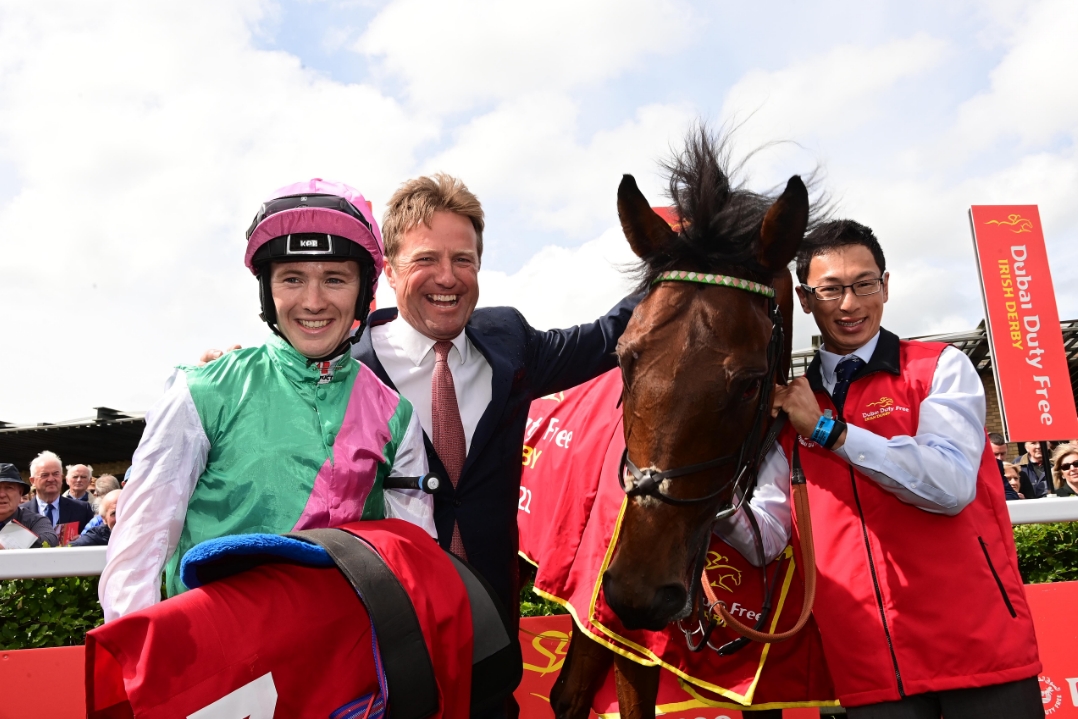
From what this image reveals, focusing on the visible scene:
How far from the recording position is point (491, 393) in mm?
2359

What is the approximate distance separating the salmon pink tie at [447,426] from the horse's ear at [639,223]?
0.73 m

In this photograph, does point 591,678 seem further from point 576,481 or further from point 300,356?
point 300,356

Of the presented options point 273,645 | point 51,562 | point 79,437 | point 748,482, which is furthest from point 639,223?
point 79,437

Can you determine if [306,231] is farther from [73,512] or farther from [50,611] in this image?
[73,512]

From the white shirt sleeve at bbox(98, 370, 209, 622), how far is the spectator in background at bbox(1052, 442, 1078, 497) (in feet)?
24.4

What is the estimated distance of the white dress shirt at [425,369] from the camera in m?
2.35

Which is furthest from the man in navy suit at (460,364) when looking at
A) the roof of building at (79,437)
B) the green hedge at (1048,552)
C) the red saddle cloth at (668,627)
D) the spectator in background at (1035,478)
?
the roof of building at (79,437)

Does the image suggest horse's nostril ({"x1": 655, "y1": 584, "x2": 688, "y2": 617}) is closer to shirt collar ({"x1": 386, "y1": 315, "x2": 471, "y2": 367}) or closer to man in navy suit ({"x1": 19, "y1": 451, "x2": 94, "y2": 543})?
shirt collar ({"x1": 386, "y1": 315, "x2": 471, "y2": 367})

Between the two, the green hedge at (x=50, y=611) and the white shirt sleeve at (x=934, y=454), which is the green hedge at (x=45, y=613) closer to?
the green hedge at (x=50, y=611)

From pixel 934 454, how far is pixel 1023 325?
8716 millimetres

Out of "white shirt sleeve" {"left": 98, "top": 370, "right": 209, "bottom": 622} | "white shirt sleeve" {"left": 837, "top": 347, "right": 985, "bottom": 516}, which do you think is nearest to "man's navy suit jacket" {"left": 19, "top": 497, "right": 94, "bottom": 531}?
"white shirt sleeve" {"left": 98, "top": 370, "right": 209, "bottom": 622}

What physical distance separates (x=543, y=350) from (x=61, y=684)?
2.45 metres

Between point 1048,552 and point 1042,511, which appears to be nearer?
point 1042,511

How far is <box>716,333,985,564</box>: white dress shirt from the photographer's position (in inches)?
80.1
